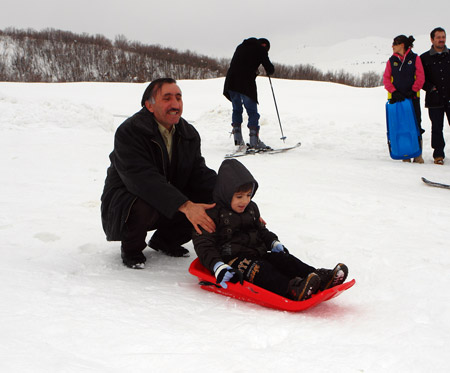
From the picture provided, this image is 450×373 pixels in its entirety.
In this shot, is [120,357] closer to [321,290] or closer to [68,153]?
[321,290]

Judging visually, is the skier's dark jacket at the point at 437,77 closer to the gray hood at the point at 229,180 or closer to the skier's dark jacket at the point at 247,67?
the skier's dark jacket at the point at 247,67

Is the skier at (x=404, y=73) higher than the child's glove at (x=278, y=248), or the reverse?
the skier at (x=404, y=73)

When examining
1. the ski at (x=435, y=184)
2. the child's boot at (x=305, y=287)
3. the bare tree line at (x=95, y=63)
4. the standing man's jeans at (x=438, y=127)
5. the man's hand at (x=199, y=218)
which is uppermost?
the bare tree line at (x=95, y=63)

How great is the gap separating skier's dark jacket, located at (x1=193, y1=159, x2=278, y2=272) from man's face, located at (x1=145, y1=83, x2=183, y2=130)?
0.42 meters

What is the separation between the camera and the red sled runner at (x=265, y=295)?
193 cm

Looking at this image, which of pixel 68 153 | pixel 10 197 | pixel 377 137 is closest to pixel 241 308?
pixel 10 197

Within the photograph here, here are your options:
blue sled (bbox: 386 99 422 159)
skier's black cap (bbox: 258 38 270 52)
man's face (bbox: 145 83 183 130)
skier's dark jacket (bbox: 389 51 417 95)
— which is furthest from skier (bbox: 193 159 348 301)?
skier's black cap (bbox: 258 38 270 52)

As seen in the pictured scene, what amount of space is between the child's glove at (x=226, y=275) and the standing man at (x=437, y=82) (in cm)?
472

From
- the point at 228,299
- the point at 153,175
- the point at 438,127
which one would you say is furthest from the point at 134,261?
the point at 438,127

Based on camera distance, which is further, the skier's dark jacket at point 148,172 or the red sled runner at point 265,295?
the skier's dark jacket at point 148,172

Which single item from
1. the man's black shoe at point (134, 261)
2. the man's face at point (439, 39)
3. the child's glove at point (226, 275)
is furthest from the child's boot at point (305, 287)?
the man's face at point (439, 39)

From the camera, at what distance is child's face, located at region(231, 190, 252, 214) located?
2301 mm

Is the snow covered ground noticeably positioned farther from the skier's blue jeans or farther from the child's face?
the skier's blue jeans

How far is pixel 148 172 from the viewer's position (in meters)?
2.33
